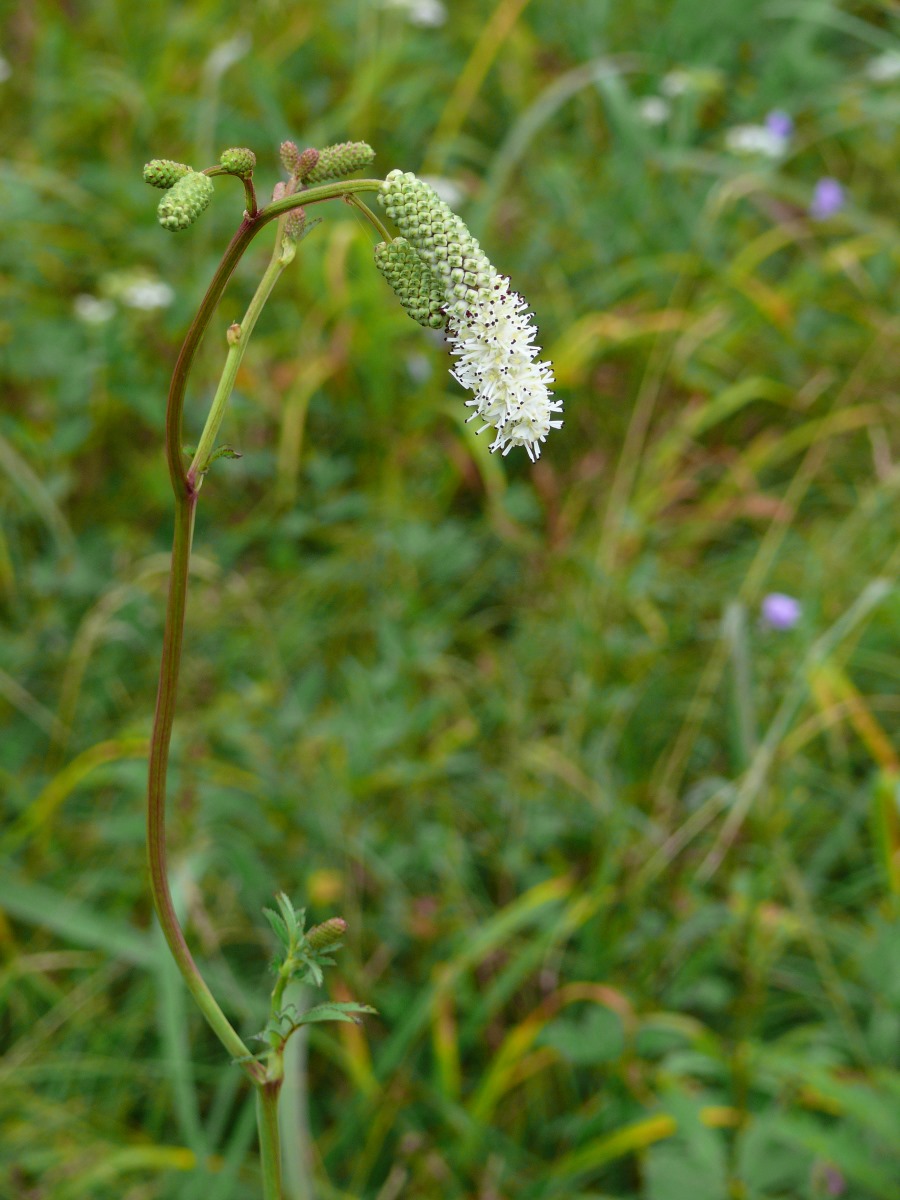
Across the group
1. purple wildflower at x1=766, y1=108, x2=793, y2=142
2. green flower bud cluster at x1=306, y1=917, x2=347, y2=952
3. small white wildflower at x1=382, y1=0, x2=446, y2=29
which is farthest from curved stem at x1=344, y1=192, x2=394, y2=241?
small white wildflower at x1=382, y1=0, x2=446, y2=29

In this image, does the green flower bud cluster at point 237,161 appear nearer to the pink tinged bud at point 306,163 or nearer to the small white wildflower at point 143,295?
the pink tinged bud at point 306,163

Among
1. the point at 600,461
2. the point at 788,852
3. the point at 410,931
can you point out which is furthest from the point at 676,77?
the point at 410,931

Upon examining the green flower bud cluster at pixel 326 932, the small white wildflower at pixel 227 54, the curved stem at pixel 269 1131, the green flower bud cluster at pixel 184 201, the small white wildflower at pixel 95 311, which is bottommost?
the curved stem at pixel 269 1131

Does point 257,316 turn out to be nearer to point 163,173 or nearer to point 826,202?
point 163,173

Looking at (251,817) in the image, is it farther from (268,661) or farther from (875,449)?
(875,449)

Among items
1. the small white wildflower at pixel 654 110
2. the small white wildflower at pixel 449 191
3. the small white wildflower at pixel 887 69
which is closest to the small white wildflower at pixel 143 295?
the small white wildflower at pixel 449 191
